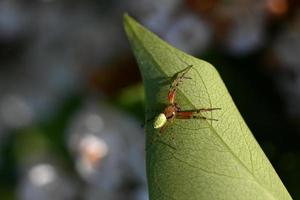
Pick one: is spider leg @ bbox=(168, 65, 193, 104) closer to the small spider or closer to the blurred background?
the small spider

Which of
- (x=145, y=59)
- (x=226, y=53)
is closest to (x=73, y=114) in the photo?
(x=226, y=53)

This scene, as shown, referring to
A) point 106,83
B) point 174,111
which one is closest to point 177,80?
point 174,111

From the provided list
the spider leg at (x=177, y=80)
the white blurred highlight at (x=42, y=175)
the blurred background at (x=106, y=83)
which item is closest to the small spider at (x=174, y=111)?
the spider leg at (x=177, y=80)

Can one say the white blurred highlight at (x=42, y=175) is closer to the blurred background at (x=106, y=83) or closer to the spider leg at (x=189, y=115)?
the blurred background at (x=106, y=83)

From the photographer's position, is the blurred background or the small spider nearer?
the small spider

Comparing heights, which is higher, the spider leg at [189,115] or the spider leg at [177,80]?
the spider leg at [177,80]

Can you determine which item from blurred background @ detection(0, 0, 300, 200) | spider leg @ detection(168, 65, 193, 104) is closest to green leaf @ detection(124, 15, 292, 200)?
spider leg @ detection(168, 65, 193, 104)

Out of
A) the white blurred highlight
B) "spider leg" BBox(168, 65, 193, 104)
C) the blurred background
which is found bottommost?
the white blurred highlight

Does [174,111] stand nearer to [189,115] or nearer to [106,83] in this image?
[189,115]
